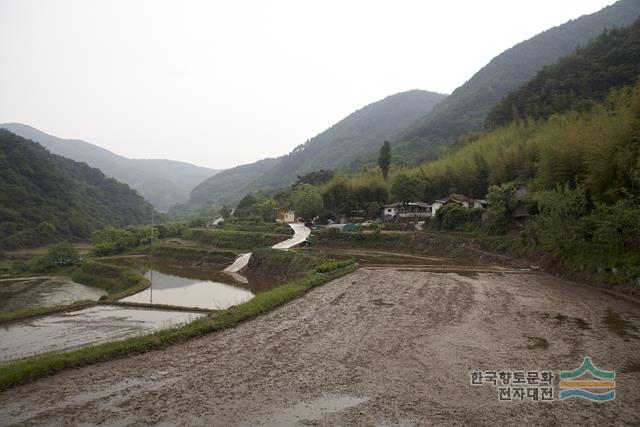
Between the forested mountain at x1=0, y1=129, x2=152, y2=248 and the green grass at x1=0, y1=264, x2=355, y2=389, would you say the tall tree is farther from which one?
the forested mountain at x1=0, y1=129, x2=152, y2=248

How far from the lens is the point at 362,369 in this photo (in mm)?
9547

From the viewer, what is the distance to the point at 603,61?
5853 centimetres

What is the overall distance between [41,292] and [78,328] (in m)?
18.5

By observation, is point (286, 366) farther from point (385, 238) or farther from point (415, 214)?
point (415, 214)

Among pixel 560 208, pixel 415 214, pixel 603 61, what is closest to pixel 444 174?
pixel 415 214

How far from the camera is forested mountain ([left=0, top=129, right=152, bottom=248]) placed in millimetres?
64750

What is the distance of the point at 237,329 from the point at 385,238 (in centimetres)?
2986

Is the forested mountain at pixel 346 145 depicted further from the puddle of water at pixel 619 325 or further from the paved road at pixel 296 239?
the puddle of water at pixel 619 325

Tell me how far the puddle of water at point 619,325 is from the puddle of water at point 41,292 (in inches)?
1073

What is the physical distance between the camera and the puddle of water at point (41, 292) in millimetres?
25370

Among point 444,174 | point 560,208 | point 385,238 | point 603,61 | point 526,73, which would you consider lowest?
point 385,238

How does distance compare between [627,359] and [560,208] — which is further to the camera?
[560,208]

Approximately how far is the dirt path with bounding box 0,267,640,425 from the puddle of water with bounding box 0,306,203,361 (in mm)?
4421
